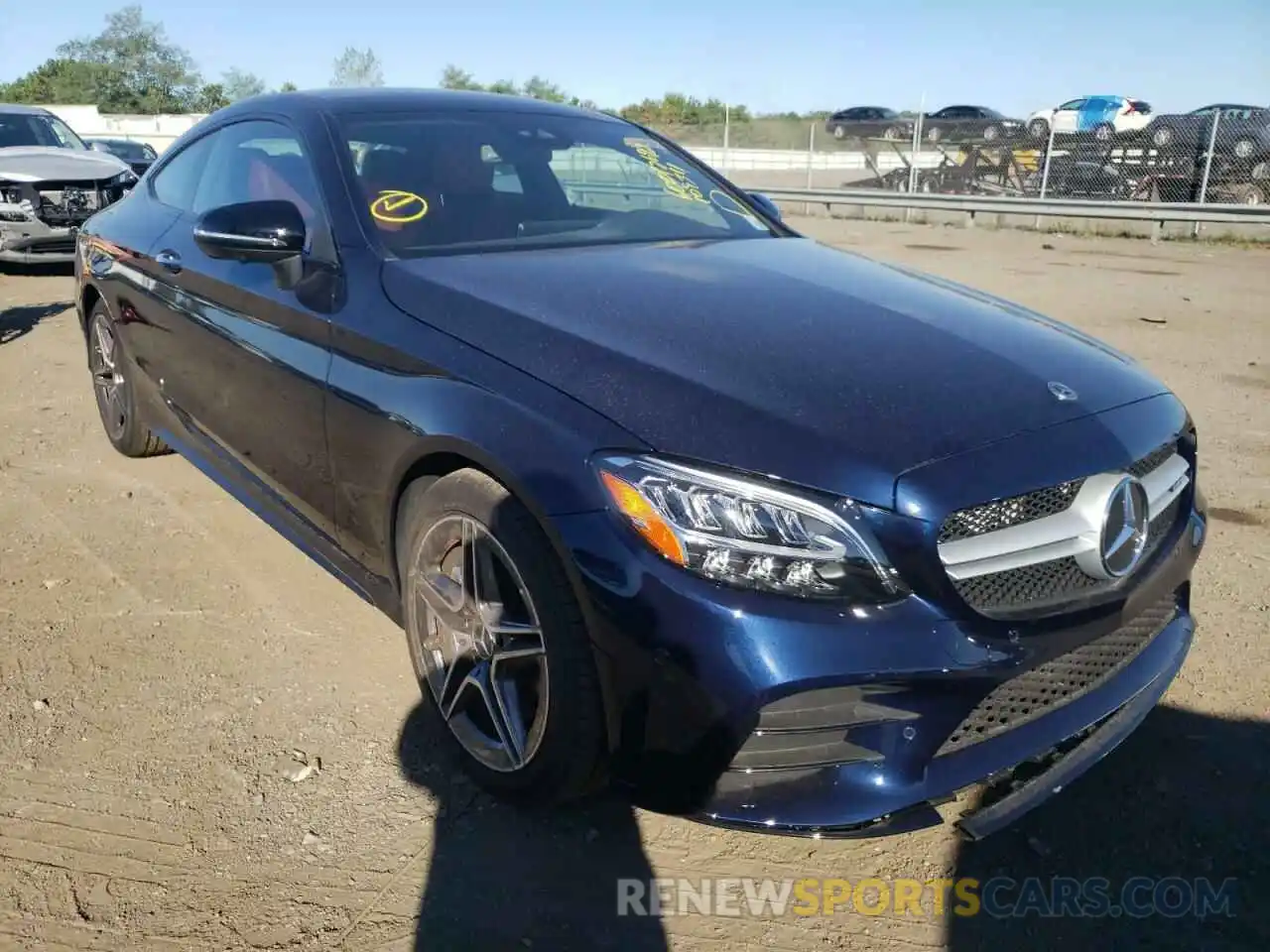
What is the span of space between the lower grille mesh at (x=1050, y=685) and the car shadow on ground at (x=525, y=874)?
0.75 metres

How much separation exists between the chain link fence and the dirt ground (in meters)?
14.2

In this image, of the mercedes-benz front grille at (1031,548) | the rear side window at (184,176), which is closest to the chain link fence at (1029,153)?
the rear side window at (184,176)

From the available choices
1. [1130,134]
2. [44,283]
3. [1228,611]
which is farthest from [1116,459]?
[1130,134]

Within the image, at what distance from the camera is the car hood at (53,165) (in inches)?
375

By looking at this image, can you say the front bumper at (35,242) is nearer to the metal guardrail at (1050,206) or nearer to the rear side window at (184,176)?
the rear side window at (184,176)

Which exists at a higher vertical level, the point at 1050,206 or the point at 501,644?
the point at 1050,206

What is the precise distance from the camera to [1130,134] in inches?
645

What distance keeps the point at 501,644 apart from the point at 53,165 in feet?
32.7

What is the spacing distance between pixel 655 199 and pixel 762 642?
2.11 m

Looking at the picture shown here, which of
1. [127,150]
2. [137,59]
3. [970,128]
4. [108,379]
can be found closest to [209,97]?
[137,59]

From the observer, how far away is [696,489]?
1.86 metres

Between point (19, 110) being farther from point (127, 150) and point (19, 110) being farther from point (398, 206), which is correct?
point (398, 206)

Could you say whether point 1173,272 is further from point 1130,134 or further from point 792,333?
point 792,333

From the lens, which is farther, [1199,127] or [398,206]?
[1199,127]
